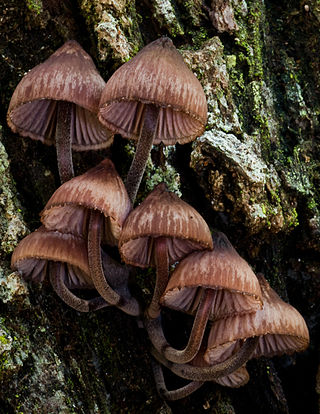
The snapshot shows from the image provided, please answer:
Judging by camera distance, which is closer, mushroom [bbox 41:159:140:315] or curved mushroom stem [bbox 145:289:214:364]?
mushroom [bbox 41:159:140:315]

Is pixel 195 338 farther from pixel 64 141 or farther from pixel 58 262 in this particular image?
pixel 64 141

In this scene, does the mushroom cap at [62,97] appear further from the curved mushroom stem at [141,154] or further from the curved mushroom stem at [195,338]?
the curved mushroom stem at [195,338]

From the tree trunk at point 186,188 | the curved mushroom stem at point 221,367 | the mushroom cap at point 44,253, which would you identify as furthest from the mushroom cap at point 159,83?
the curved mushroom stem at point 221,367

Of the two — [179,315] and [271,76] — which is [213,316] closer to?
[179,315]

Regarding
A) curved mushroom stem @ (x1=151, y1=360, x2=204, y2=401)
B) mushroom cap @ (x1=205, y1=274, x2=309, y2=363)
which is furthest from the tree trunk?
mushroom cap @ (x1=205, y1=274, x2=309, y2=363)

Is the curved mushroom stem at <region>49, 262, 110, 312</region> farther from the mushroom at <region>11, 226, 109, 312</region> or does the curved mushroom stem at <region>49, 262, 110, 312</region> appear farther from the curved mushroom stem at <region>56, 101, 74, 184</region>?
the curved mushroom stem at <region>56, 101, 74, 184</region>

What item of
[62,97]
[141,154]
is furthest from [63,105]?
[141,154]
